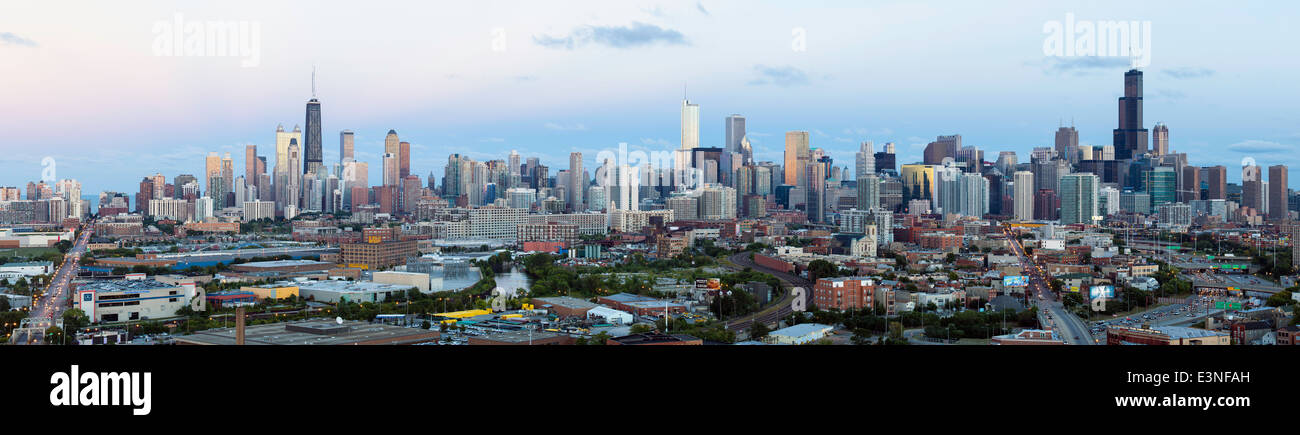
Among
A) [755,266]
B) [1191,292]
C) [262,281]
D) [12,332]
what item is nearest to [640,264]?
[755,266]

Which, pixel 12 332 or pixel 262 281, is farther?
pixel 262 281

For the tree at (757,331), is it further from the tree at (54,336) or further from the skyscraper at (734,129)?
the skyscraper at (734,129)

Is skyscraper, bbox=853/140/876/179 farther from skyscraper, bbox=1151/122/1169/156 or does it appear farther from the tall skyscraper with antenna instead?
the tall skyscraper with antenna

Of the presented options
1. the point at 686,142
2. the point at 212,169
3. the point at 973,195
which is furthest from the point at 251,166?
the point at 973,195

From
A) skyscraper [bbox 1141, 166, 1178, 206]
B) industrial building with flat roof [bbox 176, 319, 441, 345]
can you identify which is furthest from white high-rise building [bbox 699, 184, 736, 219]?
industrial building with flat roof [bbox 176, 319, 441, 345]

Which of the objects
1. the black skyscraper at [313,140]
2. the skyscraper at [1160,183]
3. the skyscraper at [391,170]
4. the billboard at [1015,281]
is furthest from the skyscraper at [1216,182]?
the skyscraper at [391,170]
